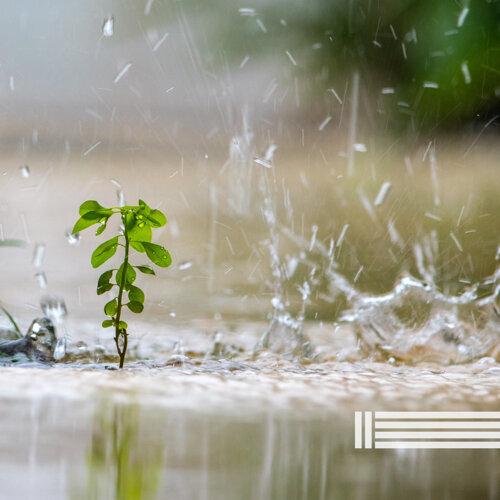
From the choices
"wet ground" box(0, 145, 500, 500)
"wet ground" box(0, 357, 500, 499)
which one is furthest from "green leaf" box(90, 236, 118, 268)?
"wet ground" box(0, 357, 500, 499)

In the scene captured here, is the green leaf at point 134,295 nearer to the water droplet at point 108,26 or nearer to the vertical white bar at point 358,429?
the vertical white bar at point 358,429

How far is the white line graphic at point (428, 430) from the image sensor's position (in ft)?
0.79

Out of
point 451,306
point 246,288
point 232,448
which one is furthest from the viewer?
point 246,288

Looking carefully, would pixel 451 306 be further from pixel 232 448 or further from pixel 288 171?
pixel 232 448

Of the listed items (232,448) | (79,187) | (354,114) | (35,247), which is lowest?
(232,448)

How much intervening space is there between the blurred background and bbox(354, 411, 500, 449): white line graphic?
947 millimetres

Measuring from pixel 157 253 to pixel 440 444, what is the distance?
1.53 ft

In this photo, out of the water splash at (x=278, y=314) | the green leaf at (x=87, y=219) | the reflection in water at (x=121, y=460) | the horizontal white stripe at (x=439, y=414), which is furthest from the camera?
the water splash at (x=278, y=314)

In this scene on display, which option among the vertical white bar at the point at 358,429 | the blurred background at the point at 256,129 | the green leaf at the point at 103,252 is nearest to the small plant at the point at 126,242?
the green leaf at the point at 103,252

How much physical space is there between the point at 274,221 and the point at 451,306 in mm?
375

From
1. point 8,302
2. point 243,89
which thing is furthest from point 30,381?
point 243,89

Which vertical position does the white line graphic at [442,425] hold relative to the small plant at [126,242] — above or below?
below

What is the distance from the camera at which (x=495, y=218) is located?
4.13ft

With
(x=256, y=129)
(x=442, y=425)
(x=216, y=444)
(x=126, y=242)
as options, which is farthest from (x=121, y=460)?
(x=256, y=129)
